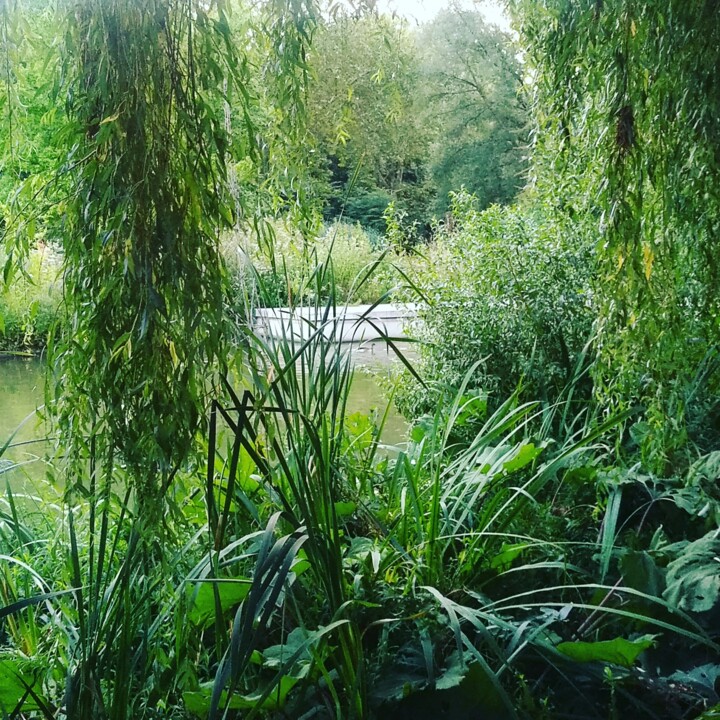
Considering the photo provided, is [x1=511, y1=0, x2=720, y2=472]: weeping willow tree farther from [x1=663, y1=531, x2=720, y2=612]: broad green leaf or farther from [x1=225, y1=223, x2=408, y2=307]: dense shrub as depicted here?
[x1=225, y1=223, x2=408, y2=307]: dense shrub

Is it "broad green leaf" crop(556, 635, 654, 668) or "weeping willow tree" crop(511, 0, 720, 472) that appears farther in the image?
"weeping willow tree" crop(511, 0, 720, 472)

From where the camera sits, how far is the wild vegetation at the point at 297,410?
0.99 m

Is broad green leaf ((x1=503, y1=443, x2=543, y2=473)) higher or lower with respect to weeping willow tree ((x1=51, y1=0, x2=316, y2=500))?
lower

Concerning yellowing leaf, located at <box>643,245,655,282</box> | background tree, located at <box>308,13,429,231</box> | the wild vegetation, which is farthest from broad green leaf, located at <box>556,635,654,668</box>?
background tree, located at <box>308,13,429,231</box>

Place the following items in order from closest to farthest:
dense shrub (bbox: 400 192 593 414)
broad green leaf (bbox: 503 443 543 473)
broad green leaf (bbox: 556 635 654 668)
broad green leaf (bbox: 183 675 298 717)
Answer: broad green leaf (bbox: 183 675 298 717) → broad green leaf (bbox: 556 635 654 668) → broad green leaf (bbox: 503 443 543 473) → dense shrub (bbox: 400 192 593 414)

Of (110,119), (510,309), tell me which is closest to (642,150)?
(110,119)

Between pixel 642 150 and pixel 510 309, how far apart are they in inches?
53.5

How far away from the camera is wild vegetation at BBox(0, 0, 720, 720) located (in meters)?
0.99

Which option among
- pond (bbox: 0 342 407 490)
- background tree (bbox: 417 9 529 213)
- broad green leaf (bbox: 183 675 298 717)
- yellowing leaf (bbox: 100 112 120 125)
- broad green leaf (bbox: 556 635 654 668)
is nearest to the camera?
yellowing leaf (bbox: 100 112 120 125)

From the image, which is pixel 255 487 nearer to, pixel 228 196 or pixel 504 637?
pixel 504 637

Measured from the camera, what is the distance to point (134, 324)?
982mm

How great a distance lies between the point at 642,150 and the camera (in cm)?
141

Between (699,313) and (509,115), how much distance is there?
314 inches

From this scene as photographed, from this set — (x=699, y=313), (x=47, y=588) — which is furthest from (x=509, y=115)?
(x=47, y=588)
